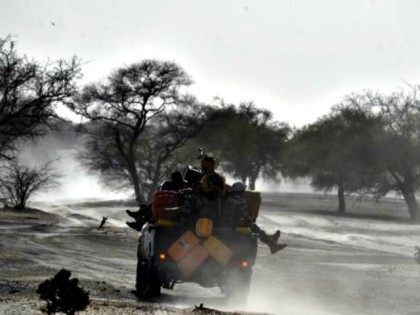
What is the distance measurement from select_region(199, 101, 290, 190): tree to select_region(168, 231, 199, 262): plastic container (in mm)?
63725

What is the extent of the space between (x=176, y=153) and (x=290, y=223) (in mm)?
9847

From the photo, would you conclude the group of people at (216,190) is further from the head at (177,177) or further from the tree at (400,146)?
the tree at (400,146)

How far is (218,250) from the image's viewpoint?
12312mm

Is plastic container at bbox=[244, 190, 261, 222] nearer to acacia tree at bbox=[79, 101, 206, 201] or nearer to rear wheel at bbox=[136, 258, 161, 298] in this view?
rear wheel at bbox=[136, 258, 161, 298]

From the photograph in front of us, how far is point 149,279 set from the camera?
13.0m

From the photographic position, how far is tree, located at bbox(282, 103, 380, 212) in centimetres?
6519

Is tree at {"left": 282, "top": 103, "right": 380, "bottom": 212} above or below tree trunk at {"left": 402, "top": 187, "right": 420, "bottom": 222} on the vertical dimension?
above

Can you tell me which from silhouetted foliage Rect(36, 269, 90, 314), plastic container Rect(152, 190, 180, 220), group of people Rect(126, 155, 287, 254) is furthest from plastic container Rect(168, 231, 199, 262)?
silhouetted foliage Rect(36, 269, 90, 314)

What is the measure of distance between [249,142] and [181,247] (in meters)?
74.3

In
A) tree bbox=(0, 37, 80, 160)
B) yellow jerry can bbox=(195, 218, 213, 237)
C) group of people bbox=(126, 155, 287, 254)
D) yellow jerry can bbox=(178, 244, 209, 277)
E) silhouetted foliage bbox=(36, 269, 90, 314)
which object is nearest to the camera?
silhouetted foliage bbox=(36, 269, 90, 314)

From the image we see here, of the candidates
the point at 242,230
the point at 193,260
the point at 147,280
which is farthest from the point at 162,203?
the point at 147,280

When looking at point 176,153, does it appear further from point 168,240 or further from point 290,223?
point 168,240

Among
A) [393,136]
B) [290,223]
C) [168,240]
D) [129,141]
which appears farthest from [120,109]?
[168,240]

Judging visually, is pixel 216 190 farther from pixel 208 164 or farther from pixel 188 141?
pixel 188 141
